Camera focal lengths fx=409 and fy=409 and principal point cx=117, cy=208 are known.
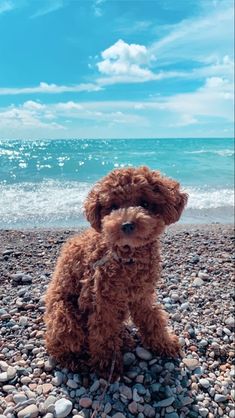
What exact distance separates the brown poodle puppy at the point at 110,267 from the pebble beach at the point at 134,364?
180 millimetres

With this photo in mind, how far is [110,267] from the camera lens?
10.1 ft

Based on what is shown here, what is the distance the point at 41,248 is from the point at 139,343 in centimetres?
268

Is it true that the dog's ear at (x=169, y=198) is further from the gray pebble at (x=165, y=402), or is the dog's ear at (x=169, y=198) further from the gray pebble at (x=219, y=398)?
the gray pebble at (x=219, y=398)

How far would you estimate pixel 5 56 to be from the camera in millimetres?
3047

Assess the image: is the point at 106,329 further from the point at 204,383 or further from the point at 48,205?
the point at 48,205

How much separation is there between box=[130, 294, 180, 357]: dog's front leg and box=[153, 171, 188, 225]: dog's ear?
0.88m

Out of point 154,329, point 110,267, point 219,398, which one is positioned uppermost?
point 110,267

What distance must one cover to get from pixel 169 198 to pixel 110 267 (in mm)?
682

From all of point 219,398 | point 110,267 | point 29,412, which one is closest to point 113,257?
point 110,267

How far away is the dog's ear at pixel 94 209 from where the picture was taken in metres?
3.12

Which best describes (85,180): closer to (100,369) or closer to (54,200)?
(54,200)

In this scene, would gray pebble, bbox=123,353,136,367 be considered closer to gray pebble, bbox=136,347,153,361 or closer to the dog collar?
gray pebble, bbox=136,347,153,361

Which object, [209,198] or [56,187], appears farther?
[209,198]

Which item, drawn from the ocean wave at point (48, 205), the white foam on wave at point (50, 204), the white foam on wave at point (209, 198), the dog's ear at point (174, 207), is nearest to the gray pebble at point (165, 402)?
the dog's ear at point (174, 207)
